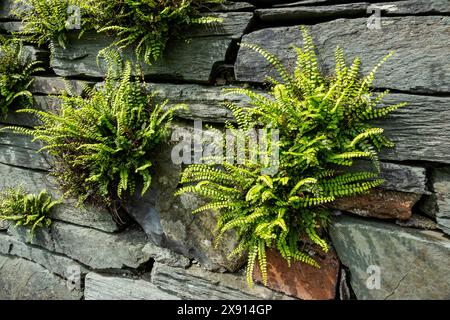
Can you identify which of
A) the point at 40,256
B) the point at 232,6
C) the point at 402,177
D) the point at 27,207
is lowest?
the point at 40,256

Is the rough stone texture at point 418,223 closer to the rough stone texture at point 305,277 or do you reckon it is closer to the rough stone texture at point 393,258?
the rough stone texture at point 393,258

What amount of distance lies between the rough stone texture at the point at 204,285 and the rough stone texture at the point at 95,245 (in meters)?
0.38

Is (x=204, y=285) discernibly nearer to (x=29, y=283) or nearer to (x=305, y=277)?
(x=305, y=277)

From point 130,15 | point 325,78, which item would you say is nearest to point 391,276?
point 325,78

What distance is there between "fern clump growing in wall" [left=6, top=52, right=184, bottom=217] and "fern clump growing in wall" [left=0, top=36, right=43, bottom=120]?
0.99 meters

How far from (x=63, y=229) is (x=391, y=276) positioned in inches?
168

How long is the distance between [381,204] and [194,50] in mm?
2703

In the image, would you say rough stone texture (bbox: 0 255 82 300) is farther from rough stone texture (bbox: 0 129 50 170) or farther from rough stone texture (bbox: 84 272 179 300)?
rough stone texture (bbox: 0 129 50 170)

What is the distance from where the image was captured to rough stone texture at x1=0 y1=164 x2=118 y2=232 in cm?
473

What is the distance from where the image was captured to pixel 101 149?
387 cm

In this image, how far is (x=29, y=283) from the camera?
526 centimetres

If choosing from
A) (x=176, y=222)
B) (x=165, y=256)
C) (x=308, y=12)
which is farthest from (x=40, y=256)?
(x=308, y=12)

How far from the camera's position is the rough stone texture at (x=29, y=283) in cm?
508

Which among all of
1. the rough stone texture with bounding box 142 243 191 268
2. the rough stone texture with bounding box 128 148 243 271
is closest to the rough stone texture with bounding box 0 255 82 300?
the rough stone texture with bounding box 142 243 191 268
